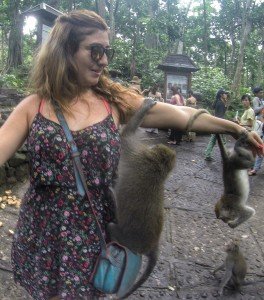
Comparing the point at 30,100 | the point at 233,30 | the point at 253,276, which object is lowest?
the point at 253,276

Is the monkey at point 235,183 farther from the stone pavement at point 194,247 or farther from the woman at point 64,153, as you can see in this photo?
the woman at point 64,153

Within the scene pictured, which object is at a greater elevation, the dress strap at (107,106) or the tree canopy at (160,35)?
the tree canopy at (160,35)

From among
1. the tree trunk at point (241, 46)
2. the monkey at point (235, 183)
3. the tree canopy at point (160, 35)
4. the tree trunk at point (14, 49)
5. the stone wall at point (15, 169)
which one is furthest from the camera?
the tree trunk at point (241, 46)

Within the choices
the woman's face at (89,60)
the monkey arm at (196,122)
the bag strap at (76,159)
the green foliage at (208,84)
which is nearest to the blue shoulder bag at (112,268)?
the bag strap at (76,159)

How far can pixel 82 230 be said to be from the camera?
175 cm

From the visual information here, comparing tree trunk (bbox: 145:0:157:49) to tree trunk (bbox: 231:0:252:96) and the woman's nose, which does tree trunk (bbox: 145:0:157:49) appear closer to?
tree trunk (bbox: 231:0:252:96)

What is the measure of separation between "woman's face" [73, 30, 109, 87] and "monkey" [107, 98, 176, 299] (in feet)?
1.06

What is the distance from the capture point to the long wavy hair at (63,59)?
1.73 metres

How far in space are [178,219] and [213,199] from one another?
45.4 inches

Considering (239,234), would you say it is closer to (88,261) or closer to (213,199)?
(213,199)

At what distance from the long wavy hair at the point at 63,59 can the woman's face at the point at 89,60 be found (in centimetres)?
2

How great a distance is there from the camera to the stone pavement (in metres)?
3.52

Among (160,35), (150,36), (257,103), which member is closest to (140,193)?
(257,103)

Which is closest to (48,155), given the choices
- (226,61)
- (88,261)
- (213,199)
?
(88,261)
